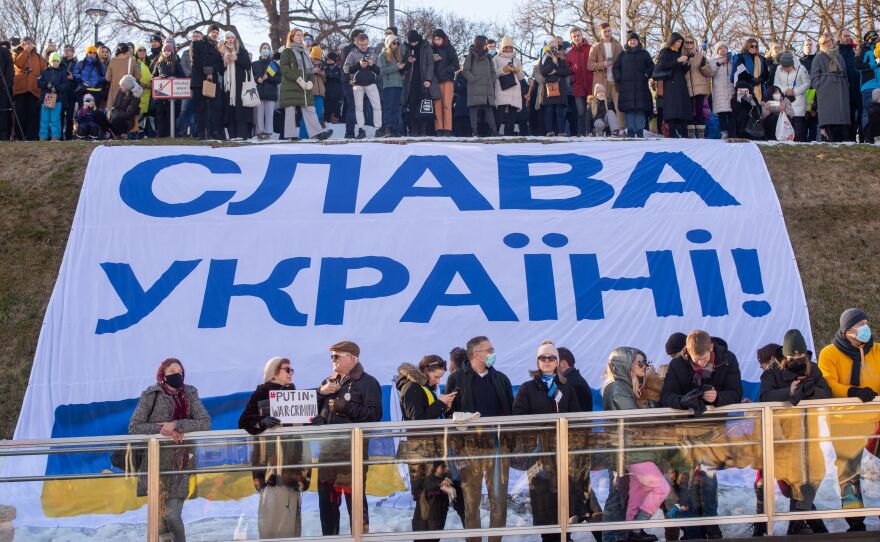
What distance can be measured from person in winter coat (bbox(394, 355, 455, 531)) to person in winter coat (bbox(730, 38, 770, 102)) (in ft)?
33.9

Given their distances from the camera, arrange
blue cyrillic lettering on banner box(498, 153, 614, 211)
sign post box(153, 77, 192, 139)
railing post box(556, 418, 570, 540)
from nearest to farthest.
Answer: railing post box(556, 418, 570, 540)
blue cyrillic lettering on banner box(498, 153, 614, 211)
sign post box(153, 77, 192, 139)

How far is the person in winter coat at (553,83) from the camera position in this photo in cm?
1767

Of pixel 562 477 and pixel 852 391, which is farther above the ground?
pixel 852 391

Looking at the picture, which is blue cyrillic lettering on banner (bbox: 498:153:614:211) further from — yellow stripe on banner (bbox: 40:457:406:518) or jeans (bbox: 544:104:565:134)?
yellow stripe on banner (bbox: 40:457:406:518)

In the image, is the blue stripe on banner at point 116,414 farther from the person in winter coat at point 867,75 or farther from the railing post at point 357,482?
the person in winter coat at point 867,75

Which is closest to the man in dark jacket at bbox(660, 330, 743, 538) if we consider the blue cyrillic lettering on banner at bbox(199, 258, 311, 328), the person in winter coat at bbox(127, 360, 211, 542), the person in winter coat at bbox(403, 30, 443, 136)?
the person in winter coat at bbox(127, 360, 211, 542)

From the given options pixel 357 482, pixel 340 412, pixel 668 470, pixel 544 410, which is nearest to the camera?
pixel 357 482

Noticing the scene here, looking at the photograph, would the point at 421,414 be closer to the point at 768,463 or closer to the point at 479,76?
the point at 768,463

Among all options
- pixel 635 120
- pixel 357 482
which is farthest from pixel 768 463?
pixel 635 120

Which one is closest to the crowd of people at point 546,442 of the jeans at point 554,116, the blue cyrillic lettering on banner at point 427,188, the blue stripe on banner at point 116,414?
the blue stripe on banner at point 116,414

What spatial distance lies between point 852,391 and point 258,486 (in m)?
4.27

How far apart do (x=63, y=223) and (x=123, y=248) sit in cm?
166

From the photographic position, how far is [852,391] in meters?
8.62

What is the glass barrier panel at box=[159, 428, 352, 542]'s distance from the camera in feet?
26.2
